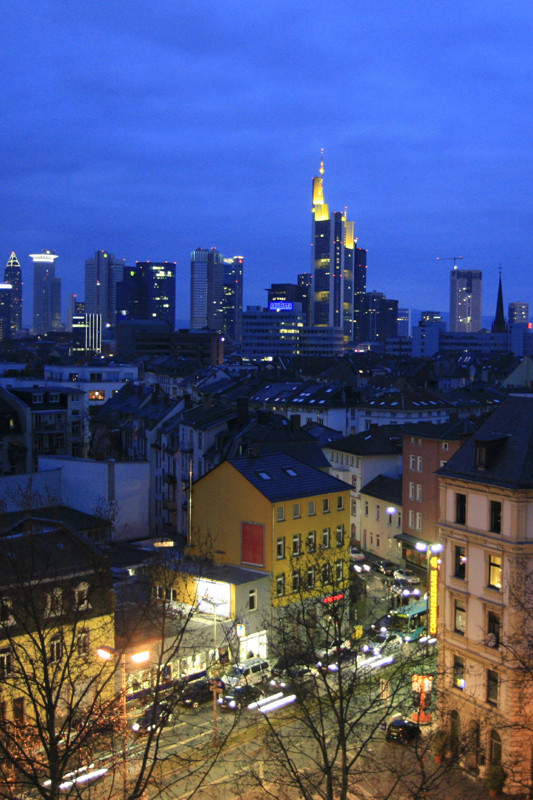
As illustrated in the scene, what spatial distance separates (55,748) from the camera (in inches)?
572

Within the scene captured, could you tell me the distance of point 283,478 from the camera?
3600cm

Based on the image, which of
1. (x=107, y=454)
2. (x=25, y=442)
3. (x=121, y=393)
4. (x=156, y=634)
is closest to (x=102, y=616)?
(x=156, y=634)

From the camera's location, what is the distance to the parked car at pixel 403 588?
38025 mm

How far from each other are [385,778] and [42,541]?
1281 centimetres

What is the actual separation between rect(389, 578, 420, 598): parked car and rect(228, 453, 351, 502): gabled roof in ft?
19.8

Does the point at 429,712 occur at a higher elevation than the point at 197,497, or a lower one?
lower

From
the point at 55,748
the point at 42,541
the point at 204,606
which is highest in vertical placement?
the point at 42,541

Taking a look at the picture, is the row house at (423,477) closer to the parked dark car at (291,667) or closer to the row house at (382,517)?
the row house at (382,517)

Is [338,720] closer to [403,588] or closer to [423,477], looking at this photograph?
[403,588]

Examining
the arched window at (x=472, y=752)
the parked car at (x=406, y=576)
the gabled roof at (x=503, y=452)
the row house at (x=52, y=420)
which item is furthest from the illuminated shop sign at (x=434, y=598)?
the row house at (x=52, y=420)

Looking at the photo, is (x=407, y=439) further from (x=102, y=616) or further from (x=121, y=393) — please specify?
(x=121, y=393)

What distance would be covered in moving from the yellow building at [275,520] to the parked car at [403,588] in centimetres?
373

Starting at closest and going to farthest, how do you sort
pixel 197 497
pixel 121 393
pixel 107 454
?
pixel 197 497
pixel 107 454
pixel 121 393

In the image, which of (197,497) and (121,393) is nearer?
(197,497)
